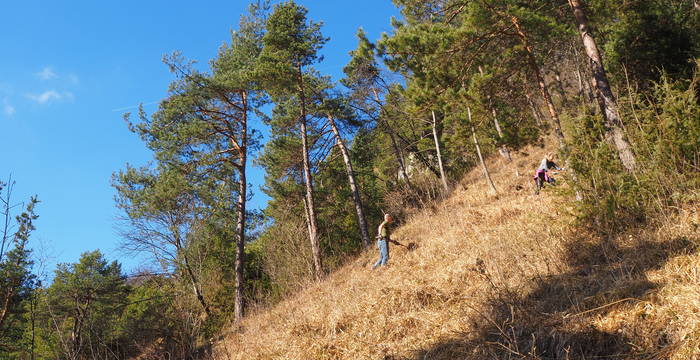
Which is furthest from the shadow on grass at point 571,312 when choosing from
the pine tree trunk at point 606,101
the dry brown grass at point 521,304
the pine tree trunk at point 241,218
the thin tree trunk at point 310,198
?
the pine tree trunk at point 241,218

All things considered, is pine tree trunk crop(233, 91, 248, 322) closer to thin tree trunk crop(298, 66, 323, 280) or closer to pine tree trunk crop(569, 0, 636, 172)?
thin tree trunk crop(298, 66, 323, 280)

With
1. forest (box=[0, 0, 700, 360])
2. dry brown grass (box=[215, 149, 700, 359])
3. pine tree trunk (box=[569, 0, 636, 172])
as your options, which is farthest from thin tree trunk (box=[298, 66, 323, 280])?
pine tree trunk (box=[569, 0, 636, 172])

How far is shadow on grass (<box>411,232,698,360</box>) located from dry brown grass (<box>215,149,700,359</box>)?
1 cm

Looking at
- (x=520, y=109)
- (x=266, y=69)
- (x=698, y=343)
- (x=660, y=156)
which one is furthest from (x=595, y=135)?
(x=266, y=69)

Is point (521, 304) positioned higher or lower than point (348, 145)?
lower

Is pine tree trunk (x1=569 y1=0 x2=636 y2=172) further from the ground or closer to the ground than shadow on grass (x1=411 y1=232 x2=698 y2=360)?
further from the ground

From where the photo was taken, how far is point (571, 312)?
11.2 feet

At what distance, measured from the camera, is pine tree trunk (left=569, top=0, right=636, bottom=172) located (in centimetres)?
497

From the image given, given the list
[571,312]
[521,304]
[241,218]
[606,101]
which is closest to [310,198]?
[241,218]

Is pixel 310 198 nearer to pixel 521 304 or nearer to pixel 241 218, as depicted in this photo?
pixel 241 218

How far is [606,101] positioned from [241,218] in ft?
38.1

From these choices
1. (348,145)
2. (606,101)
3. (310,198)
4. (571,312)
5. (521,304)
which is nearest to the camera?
(571,312)

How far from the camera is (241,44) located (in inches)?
580

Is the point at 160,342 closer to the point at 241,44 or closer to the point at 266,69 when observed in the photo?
the point at 266,69
